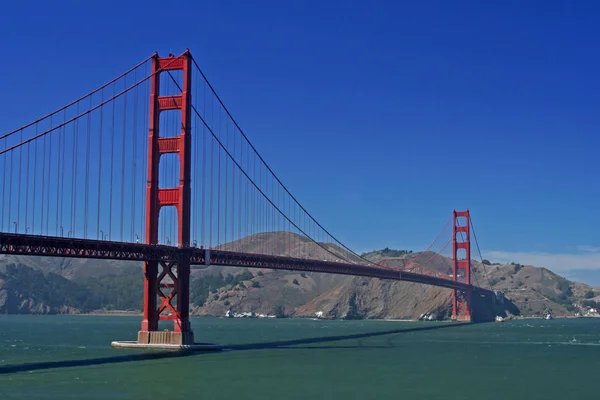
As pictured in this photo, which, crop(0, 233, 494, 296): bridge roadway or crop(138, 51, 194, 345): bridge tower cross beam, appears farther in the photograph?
crop(138, 51, 194, 345): bridge tower cross beam

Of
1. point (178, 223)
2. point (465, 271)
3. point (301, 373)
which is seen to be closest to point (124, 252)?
point (178, 223)

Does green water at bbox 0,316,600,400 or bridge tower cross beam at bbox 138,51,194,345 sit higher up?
bridge tower cross beam at bbox 138,51,194,345

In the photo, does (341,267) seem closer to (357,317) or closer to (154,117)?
(154,117)

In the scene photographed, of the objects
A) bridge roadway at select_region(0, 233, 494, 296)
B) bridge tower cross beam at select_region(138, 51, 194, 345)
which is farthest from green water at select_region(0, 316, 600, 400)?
bridge roadway at select_region(0, 233, 494, 296)

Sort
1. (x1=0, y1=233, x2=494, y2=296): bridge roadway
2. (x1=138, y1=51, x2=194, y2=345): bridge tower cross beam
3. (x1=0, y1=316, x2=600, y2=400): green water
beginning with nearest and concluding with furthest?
(x1=0, y1=316, x2=600, y2=400): green water < (x1=0, y1=233, x2=494, y2=296): bridge roadway < (x1=138, y1=51, x2=194, y2=345): bridge tower cross beam

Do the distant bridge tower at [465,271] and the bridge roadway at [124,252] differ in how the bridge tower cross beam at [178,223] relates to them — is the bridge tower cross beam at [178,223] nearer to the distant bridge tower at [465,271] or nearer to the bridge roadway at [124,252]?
the bridge roadway at [124,252]

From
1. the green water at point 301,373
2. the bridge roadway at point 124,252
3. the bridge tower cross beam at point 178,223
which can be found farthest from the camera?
the bridge tower cross beam at point 178,223

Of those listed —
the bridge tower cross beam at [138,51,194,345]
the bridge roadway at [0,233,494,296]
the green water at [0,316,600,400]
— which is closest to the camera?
the green water at [0,316,600,400]

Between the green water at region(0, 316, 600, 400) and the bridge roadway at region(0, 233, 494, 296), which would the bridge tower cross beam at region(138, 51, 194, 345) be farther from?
the green water at region(0, 316, 600, 400)

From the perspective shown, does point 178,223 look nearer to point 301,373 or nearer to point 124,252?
point 124,252

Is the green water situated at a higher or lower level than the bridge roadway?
lower

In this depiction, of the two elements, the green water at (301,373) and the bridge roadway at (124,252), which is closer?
the green water at (301,373)

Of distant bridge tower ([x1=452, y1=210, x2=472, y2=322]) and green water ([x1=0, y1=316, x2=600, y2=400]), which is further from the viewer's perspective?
distant bridge tower ([x1=452, y1=210, x2=472, y2=322])

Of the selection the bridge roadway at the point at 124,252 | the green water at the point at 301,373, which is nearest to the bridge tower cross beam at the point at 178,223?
the bridge roadway at the point at 124,252
